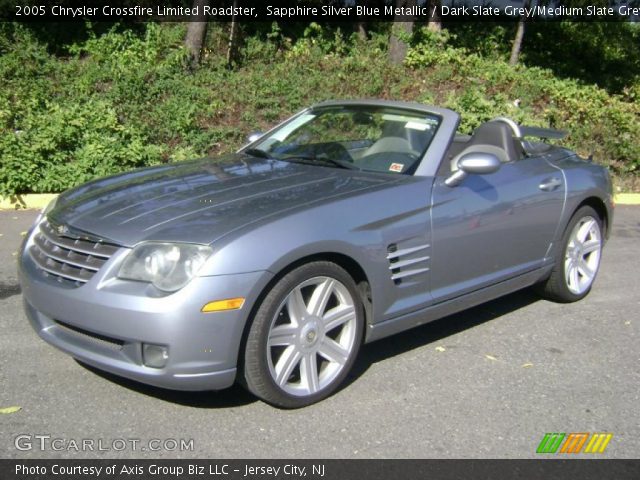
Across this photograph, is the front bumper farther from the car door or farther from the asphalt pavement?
the car door

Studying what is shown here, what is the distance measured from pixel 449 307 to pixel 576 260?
1.61 metres

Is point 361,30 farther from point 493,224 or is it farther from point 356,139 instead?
point 493,224

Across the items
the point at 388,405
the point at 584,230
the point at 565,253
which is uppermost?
the point at 584,230

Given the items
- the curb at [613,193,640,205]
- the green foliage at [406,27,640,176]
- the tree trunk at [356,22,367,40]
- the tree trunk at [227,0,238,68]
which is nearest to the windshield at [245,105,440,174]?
the green foliage at [406,27,640,176]

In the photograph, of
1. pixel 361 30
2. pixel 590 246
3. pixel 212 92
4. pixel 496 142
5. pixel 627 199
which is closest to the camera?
pixel 496 142

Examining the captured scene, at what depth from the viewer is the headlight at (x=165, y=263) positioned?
346 centimetres

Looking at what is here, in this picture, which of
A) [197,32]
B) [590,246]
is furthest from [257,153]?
[197,32]

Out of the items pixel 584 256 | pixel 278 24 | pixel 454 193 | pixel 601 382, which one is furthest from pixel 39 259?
pixel 278 24

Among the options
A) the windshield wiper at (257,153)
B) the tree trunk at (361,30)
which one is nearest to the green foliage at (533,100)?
the tree trunk at (361,30)

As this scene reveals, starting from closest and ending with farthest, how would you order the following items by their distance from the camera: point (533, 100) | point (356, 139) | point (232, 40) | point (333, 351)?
point (333, 351), point (356, 139), point (533, 100), point (232, 40)

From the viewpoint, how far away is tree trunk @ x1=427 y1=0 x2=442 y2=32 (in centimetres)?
1432

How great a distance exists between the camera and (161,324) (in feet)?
11.1

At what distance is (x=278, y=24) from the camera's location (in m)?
14.2

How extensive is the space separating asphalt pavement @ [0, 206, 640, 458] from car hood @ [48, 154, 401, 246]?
0.86m
